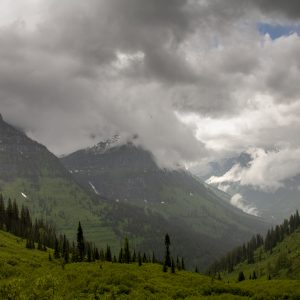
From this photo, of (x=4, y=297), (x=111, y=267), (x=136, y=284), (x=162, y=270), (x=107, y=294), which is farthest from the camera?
(x=162, y=270)

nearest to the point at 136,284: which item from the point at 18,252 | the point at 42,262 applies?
the point at 42,262

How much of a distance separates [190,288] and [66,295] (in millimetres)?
40996

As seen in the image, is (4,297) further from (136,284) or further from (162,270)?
(162,270)

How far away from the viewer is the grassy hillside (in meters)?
117

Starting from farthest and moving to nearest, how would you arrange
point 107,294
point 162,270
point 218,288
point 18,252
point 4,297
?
point 18,252 < point 162,270 < point 218,288 < point 107,294 < point 4,297

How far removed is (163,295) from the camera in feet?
406

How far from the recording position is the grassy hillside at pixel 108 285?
4611 inches

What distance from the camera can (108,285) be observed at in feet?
420

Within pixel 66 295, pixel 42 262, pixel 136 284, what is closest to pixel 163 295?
pixel 136 284

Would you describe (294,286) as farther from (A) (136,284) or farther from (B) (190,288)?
(A) (136,284)

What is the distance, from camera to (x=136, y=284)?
132m

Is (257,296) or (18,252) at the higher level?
(18,252)

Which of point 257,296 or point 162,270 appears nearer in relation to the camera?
point 257,296

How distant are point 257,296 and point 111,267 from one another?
49.4 metres
